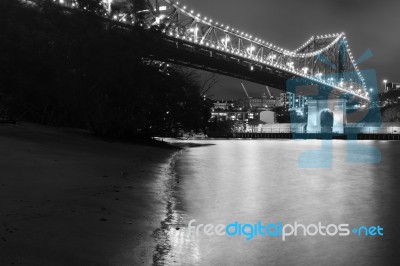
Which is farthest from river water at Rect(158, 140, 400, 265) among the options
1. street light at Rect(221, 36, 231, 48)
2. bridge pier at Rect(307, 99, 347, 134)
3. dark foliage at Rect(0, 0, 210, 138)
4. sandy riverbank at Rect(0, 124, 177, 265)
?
bridge pier at Rect(307, 99, 347, 134)

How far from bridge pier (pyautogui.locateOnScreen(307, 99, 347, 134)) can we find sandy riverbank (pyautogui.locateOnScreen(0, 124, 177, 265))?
9300cm

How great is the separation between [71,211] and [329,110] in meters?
103

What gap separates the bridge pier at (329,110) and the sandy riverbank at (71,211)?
93.0 metres

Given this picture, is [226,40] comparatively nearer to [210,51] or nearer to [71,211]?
[210,51]

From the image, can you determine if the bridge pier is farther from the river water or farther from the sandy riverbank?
the sandy riverbank

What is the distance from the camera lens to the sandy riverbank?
240 inches

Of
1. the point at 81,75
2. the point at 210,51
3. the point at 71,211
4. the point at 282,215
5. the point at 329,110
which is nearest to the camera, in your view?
the point at 71,211

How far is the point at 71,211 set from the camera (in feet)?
27.1

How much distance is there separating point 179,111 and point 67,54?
8964 millimetres

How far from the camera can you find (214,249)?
697 cm

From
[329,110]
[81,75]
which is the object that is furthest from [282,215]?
[329,110]

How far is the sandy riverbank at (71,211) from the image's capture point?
610 cm

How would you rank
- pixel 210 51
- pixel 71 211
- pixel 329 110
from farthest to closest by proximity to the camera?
1. pixel 329 110
2. pixel 210 51
3. pixel 71 211

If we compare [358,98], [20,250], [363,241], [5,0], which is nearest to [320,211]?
[363,241]
